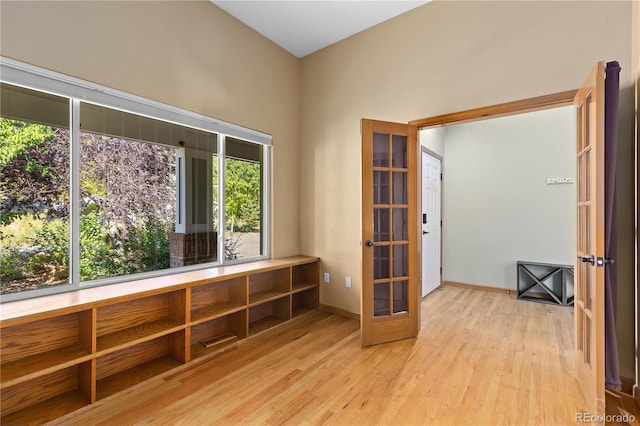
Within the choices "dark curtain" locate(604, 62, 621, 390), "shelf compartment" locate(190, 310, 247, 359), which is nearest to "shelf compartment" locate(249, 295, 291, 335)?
"shelf compartment" locate(190, 310, 247, 359)

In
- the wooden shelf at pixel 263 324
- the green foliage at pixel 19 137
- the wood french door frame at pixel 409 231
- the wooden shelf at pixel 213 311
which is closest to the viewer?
the green foliage at pixel 19 137

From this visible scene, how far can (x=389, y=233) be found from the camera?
2.93m

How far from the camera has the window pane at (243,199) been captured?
128 inches

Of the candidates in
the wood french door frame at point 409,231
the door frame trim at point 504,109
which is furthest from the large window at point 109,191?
the door frame trim at point 504,109

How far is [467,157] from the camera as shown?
194 inches

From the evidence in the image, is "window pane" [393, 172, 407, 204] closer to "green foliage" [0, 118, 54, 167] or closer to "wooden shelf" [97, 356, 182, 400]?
"wooden shelf" [97, 356, 182, 400]

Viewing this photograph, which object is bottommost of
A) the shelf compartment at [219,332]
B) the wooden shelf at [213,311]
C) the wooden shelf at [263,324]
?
the wooden shelf at [263,324]

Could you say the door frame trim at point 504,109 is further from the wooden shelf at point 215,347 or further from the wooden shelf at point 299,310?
the wooden shelf at point 215,347

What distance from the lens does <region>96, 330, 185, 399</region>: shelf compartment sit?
84.0 inches

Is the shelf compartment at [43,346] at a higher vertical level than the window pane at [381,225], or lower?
lower

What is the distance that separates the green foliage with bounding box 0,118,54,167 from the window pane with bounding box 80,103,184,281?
0.75ft

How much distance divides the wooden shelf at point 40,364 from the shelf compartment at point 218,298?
81 centimetres

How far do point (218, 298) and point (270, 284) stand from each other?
0.70m

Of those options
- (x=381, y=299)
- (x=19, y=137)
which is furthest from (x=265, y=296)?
(x=19, y=137)
